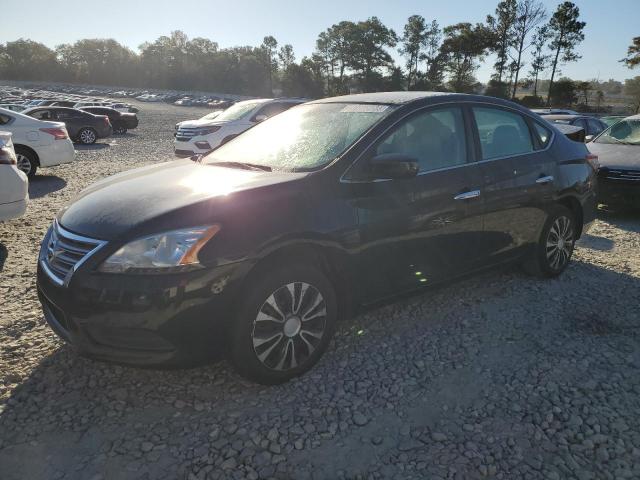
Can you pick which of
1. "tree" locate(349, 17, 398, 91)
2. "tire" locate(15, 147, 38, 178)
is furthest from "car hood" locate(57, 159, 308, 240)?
"tree" locate(349, 17, 398, 91)

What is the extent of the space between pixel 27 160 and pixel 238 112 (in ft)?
16.2

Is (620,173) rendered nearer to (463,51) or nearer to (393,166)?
(393,166)

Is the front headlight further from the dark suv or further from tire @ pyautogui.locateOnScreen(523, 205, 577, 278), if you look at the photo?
the dark suv

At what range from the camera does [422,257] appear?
11.2ft

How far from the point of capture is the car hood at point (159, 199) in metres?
2.58

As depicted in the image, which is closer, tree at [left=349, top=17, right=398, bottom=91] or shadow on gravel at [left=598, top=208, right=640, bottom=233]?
shadow on gravel at [left=598, top=208, right=640, bottom=233]

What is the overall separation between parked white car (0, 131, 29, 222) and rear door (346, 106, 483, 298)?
4107 mm

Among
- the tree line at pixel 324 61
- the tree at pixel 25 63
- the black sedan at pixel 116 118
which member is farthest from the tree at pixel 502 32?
the tree at pixel 25 63

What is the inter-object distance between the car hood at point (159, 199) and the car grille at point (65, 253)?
5 centimetres

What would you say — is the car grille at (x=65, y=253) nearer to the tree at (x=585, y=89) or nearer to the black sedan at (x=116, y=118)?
the black sedan at (x=116, y=118)

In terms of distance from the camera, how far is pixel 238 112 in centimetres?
1241

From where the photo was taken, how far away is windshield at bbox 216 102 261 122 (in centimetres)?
1220

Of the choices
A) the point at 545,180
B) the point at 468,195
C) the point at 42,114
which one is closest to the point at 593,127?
the point at 545,180

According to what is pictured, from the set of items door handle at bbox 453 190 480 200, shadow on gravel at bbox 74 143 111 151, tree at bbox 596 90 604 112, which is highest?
tree at bbox 596 90 604 112
